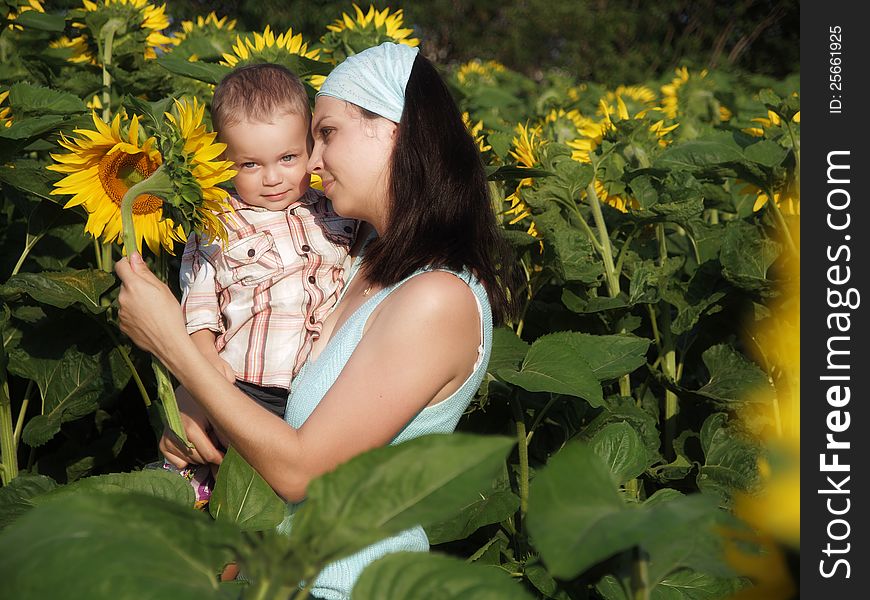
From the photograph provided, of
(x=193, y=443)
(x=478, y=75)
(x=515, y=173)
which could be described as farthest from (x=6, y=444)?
(x=478, y=75)

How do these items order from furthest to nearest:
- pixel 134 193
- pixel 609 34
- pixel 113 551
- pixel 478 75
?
pixel 609 34 → pixel 478 75 → pixel 134 193 → pixel 113 551

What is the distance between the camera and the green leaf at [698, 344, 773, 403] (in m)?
1.98

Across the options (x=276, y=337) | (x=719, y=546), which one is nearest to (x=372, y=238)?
(x=276, y=337)

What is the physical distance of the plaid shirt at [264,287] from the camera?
1.83 metres

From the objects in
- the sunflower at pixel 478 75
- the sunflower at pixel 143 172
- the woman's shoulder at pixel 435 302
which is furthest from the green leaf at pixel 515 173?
the sunflower at pixel 478 75

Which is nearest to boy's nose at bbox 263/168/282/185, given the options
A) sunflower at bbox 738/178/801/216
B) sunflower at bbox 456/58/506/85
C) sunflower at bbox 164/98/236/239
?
sunflower at bbox 164/98/236/239

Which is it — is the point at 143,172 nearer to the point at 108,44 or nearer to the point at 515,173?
the point at 515,173

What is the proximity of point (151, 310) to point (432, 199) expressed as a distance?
0.50 m

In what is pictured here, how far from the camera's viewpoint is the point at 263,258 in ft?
6.14

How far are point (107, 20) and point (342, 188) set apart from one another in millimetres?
1034

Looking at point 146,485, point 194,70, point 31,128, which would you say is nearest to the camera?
point 146,485

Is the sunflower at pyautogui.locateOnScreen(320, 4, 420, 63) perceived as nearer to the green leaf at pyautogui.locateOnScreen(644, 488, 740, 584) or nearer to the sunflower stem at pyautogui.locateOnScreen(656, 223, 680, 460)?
the sunflower stem at pyautogui.locateOnScreen(656, 223, 680, 460)
